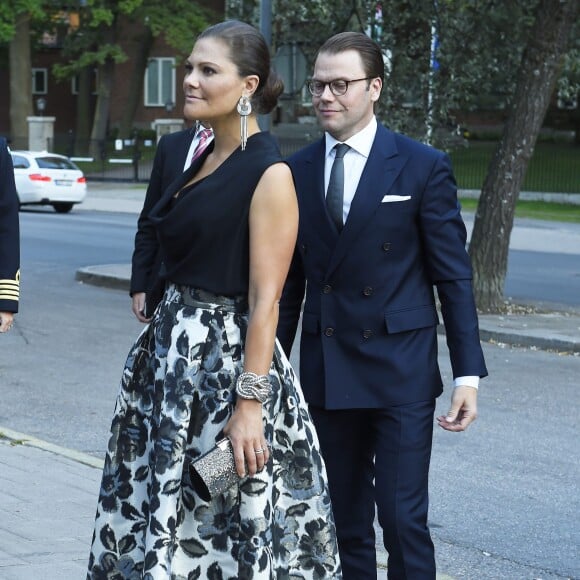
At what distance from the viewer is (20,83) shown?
158ft

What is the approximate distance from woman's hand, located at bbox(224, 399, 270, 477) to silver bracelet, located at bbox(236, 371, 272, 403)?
17 mm

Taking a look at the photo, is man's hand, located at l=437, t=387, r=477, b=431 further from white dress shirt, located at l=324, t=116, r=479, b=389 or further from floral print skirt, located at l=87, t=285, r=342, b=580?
floral print skirt, located at l=87, t=285, r=342, b=580

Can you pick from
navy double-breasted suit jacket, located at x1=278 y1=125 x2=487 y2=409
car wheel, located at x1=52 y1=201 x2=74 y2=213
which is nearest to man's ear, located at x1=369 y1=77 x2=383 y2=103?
navy double-breasted suit jacket, located at x1=278 y1=125 x2=487 y2=409

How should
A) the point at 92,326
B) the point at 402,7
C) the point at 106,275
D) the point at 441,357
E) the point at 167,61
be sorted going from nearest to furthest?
1. the point at 441,357
2. the point at 92,326
3. the point at 402,7
4. the point at 106,275
5. the point at 167,61

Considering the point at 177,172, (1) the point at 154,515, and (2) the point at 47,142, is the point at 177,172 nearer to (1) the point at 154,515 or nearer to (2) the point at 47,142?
(1) the point at 154,515

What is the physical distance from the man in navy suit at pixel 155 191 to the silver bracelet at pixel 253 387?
1.36m

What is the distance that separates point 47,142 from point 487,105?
15.9m

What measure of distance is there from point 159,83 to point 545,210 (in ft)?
112

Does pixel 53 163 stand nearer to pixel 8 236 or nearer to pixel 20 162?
pixel 20 162

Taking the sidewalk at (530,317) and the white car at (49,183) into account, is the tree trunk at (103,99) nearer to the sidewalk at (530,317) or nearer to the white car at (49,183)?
the white car at (49,183)

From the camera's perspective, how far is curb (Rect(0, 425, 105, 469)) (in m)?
6.79

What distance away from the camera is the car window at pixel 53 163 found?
30938 mm

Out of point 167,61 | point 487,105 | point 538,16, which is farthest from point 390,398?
point 167,61

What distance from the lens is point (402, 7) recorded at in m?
15.0
